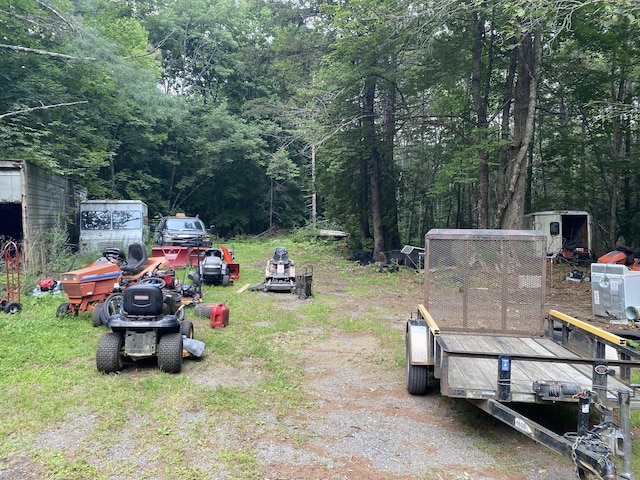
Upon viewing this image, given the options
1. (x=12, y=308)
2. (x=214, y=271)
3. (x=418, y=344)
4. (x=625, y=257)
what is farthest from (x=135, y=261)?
(x=625, y=257)

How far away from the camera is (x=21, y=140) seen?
36.9 ft

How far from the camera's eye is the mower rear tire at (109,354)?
4.82m

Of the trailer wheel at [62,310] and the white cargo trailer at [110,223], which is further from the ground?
the white cargo trailer at [110,223]

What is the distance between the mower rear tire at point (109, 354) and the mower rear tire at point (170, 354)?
0.44 meters

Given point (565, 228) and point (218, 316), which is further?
point (565, 228)

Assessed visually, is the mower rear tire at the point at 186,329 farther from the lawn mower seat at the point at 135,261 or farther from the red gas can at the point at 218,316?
the lawn mower seat at the point at 135,261

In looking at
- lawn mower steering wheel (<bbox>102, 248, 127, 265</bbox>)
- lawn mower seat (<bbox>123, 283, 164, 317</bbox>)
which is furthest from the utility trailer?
lawn mower steering wheel (<bbox>102, 248, 127, 265</bbox>)

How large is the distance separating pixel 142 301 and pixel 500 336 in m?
4.00

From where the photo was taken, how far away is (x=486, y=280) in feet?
16.2

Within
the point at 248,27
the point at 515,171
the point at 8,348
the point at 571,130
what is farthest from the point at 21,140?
the point at 248,27

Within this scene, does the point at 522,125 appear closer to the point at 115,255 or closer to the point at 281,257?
the point at 281,257

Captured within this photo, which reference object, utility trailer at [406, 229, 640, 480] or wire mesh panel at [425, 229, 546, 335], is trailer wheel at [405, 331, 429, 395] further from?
wire mesh panel at [425, 229, 546, 335]

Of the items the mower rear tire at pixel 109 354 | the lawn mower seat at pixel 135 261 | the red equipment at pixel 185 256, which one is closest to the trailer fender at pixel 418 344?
the mower rear tire at pixel 109 354

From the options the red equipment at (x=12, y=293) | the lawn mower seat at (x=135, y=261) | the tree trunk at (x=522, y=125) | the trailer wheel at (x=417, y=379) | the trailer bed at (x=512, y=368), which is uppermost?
the tree trunk at (x=522, y=125)
